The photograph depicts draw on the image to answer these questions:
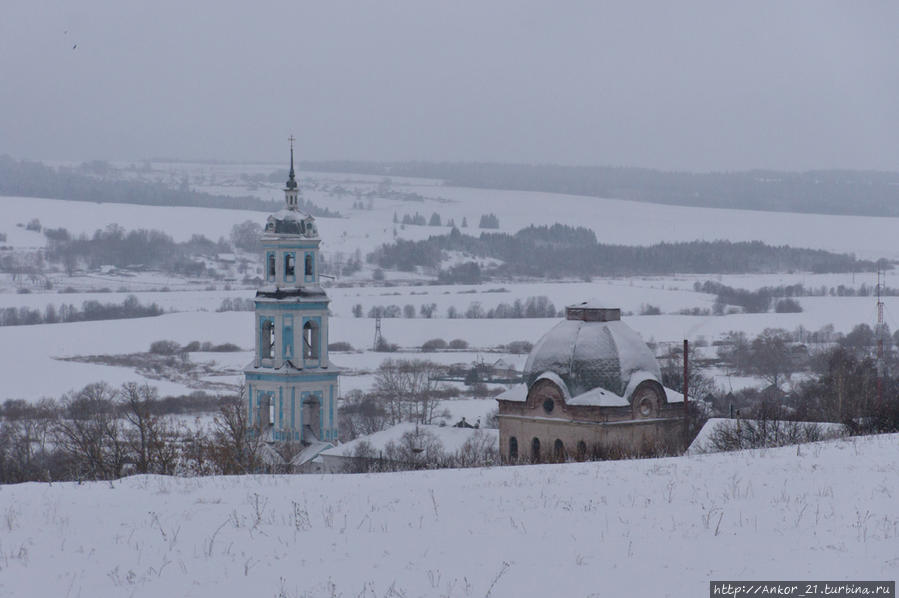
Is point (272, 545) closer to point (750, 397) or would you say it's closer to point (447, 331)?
point (750, 397)

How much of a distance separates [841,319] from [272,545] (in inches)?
4655

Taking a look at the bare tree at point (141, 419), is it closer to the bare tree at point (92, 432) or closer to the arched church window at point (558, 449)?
the bare tree at point (92, 432)

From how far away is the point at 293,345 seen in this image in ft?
160

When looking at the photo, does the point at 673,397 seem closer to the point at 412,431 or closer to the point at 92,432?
the point at 412,431

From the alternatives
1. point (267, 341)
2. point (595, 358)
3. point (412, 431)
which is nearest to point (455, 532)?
A: point (595, 358)

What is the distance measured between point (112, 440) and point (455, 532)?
28.0m

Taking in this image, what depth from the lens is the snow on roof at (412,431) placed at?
47062mm

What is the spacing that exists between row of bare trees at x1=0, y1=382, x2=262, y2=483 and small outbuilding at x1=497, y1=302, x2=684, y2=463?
8.01 m

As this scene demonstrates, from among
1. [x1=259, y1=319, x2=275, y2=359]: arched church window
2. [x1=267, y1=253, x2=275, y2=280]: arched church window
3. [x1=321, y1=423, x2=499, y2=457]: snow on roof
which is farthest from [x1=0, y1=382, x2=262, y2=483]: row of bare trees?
[x1=267, y1=253, x2=275, y2=280]: arched church window

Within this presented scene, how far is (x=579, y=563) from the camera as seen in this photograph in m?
14.2

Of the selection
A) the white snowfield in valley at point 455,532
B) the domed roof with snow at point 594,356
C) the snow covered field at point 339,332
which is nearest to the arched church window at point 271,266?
the domed roof with snow at point 594,356

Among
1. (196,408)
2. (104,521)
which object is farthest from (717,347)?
(104,521)

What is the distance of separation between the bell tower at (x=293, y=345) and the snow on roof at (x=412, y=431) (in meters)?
1.27

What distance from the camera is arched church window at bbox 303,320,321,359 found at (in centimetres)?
4941
